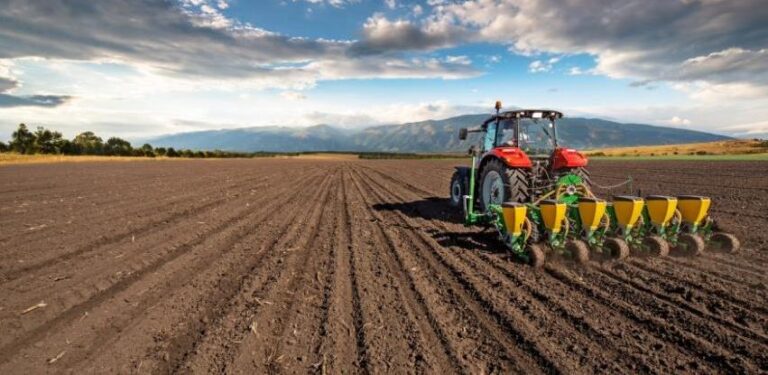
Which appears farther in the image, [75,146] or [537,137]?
[75,146]

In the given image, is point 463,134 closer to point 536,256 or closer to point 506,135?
point 506,135

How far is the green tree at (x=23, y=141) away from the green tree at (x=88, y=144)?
18.3 feet

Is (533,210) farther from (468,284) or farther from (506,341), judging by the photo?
(506,341)

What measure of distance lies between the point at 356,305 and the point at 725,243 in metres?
5.79

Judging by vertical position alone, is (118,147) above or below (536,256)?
above

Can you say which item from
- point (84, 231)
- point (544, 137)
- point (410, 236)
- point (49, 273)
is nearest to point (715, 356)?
point (410, 236)

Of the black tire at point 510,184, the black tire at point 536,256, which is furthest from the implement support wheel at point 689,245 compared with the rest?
the black tire at point 510,184

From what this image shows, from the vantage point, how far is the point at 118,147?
233 ft

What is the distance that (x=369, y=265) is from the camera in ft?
19.9

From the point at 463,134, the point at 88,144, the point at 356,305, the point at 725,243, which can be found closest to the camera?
the point at 356,305

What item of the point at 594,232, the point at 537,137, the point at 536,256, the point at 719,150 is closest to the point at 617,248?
the point at 594,232

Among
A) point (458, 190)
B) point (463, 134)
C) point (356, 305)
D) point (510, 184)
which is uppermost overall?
point (463, 134)

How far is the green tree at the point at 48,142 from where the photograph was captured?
61.8 metres

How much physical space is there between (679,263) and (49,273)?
8.70 m
